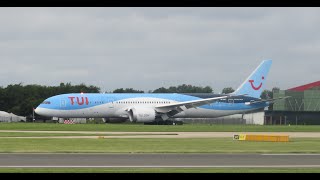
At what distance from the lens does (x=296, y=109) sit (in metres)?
96.8

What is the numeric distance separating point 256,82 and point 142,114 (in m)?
18.4

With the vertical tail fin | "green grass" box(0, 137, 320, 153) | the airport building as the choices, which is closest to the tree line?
the airport building

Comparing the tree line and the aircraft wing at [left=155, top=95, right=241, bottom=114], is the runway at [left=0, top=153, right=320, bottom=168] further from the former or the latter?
the tree line

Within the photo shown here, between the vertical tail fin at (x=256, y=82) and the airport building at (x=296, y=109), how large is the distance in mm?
7902

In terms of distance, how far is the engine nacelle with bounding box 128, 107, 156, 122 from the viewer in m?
71.7

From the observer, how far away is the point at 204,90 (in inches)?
5374

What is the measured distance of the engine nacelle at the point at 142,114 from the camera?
2824 inches

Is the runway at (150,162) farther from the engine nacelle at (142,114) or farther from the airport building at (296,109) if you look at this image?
the airport building at (296,109)

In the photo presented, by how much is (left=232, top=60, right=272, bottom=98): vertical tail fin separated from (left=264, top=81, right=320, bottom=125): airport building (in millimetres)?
7902

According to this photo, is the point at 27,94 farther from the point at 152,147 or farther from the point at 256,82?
the point at 152,147
